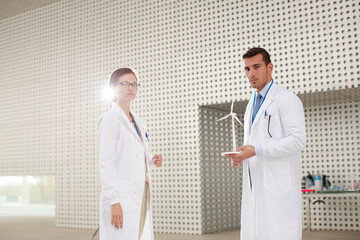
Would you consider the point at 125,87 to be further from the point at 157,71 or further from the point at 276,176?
the point at 157,71

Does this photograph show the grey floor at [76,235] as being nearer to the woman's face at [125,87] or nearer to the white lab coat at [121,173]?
the white lab coat at [121,173]

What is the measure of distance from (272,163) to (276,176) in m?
0.08

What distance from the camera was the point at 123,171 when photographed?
260 cm

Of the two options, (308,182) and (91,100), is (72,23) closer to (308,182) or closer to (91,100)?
(91,100)

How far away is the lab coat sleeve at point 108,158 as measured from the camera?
2500 mm

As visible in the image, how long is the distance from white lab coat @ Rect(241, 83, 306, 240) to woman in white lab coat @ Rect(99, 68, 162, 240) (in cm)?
68

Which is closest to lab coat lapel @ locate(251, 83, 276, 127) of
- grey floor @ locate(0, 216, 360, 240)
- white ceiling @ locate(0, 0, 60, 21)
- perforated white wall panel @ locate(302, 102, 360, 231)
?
grey floor @ locate(0, 216, 360, 240)

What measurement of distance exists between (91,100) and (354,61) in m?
4.89

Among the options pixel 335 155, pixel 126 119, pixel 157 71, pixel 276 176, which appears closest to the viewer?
pixel 276 176

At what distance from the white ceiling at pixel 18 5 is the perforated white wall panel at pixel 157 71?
13 centimetres

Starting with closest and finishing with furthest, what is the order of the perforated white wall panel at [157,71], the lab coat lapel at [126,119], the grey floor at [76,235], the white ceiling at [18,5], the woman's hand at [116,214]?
1. the woman's hand at [116,214]
2. the lab coat lapel at [126,119]
3. the perforated white wall panel at [157,71]
4. the grey floor at [76,235]
5. the white ceiling at [18,5]

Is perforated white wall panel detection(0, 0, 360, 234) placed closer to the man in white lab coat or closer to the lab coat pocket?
the man in white lab coat

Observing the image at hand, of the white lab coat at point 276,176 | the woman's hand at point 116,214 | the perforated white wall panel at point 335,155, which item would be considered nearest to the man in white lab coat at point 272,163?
the white lab coat at point 276,176

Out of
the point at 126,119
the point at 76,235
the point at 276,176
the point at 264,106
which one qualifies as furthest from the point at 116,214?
the point at 76,235
